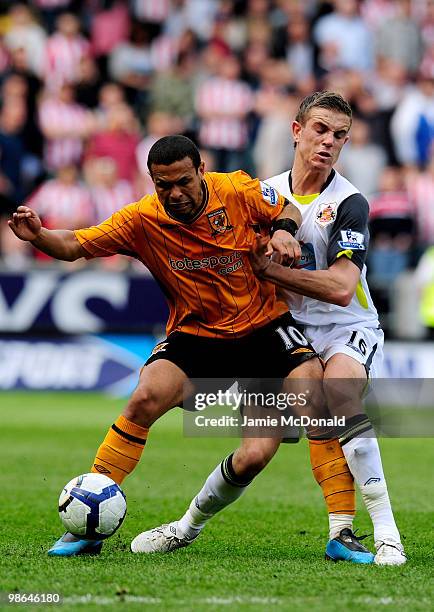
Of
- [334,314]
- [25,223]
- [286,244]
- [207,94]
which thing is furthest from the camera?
[207,94]

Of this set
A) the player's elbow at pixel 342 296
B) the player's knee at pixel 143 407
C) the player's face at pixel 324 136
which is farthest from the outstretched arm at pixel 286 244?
the player's knee at pixel 143 407

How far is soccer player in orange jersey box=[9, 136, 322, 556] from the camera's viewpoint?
6.28 meters

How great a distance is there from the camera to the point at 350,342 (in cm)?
652

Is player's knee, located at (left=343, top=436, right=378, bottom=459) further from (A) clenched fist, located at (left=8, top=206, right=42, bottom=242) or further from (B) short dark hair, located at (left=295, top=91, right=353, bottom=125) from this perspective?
(A) clenched fist, located at (left=8, top=206, right=42, bottom=242)

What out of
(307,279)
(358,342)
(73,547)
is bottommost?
(73,547)

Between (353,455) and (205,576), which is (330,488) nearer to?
(353,455)

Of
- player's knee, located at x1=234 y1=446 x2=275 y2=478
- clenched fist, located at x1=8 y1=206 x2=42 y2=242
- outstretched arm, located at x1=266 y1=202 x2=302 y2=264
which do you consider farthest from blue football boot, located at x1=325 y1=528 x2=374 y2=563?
clenched fist, located at x1=8 y1=206 x2=42 y2=242

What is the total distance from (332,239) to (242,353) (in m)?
0.77

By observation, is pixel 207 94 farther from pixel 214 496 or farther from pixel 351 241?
pixel 214 496

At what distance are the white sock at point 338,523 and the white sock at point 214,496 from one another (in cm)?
51

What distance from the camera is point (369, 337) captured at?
6.61 metres

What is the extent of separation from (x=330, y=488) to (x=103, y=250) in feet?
5.71

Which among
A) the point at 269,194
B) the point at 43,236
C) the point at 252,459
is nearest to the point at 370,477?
the point at 252,459

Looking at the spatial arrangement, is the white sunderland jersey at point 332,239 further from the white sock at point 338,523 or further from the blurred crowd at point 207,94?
the blurred crowd at point 207,94
